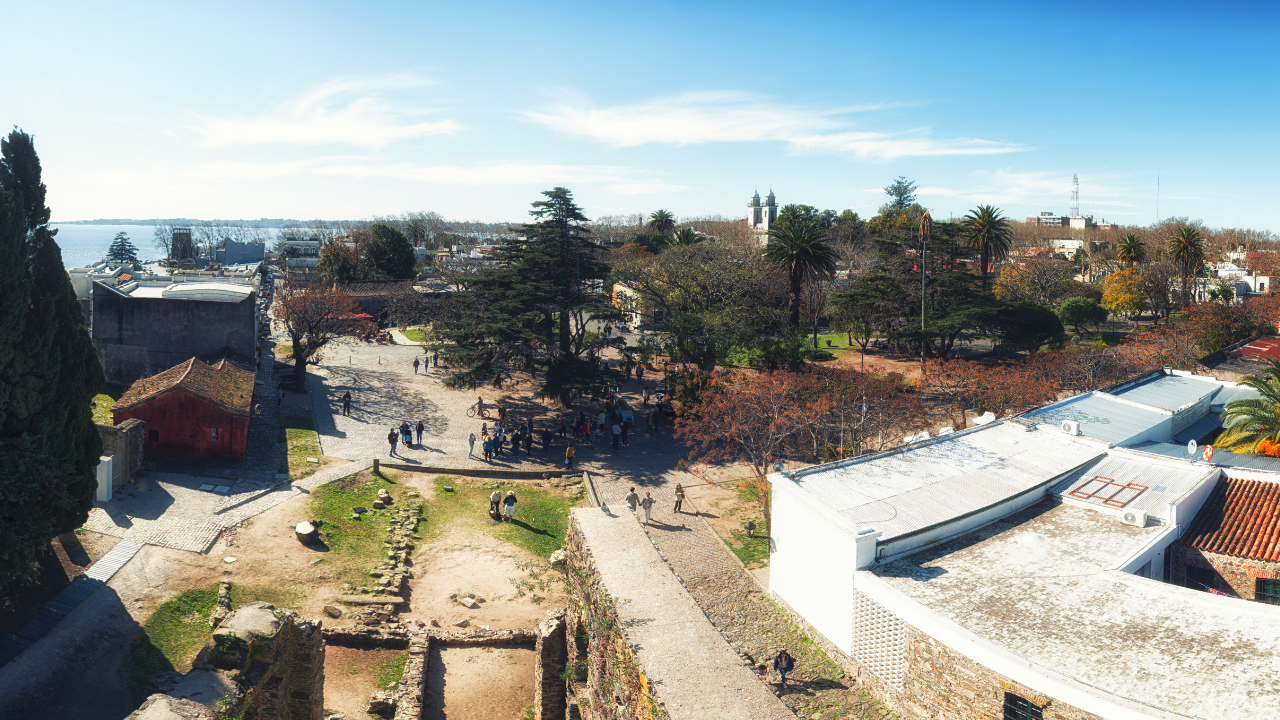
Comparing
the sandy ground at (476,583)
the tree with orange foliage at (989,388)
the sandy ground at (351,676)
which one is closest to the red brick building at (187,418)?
the sandy ground at (476,583)

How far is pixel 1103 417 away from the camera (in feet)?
74.4

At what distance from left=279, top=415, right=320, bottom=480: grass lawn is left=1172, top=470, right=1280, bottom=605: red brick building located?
23.5 m

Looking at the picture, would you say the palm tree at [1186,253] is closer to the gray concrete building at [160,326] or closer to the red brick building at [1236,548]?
the red brick building at [1236,548]

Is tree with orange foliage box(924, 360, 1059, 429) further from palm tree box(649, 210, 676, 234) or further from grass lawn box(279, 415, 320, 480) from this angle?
palm tree box(649, 210, 676, 234)

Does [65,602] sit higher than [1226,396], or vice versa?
[1226,396]

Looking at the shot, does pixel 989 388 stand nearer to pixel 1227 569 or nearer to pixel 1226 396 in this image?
pixel 1226 396

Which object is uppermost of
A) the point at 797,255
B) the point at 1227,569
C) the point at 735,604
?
the point at 797,255

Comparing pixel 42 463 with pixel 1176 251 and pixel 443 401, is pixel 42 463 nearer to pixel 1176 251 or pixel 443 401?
pixel 443 401

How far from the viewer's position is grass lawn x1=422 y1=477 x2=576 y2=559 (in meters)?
21.4

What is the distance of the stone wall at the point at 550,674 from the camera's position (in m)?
14.9

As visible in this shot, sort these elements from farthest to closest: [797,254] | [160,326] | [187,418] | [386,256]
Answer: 1. [386,256]
2. [797,254]
3. [160,326]
4. [187,418]

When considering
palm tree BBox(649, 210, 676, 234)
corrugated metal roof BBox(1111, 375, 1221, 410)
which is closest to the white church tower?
palm tree BBox(649, 210, 676, 234)

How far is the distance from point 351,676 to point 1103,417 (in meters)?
21.9

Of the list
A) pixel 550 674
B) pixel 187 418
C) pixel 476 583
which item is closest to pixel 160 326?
pixel 187 418
